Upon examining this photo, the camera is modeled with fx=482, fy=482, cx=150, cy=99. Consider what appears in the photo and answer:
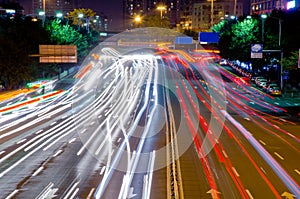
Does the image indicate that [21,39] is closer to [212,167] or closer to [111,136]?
[111,136]

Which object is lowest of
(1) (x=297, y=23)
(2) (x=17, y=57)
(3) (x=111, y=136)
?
(3) (x=111, y=136)

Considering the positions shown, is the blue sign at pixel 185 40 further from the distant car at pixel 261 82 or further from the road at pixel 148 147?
the road at pixel 148 147

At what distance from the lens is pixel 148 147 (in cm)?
3500

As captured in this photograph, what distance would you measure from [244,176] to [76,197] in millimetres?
9632

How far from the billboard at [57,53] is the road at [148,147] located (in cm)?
537

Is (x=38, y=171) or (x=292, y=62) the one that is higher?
(x=292, y=62)

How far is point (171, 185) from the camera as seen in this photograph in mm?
24297

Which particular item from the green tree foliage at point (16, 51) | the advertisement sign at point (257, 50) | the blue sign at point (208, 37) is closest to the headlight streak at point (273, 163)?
the advertisement sign at point (257, 50)

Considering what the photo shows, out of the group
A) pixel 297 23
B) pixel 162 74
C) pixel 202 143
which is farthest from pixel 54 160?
pixel 162 74

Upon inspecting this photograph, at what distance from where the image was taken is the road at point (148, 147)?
24.5m

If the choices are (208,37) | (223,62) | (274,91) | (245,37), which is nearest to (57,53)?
(274,91)

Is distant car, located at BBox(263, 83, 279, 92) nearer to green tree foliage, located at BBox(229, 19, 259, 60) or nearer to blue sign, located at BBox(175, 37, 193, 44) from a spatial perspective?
green tree foliage, located at BBox(229, 19, 259, 60)

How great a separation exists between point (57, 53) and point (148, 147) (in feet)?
128

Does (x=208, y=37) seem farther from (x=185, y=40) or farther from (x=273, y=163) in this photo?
(x=273, y=163)
